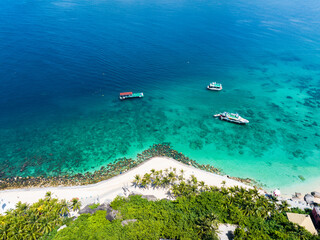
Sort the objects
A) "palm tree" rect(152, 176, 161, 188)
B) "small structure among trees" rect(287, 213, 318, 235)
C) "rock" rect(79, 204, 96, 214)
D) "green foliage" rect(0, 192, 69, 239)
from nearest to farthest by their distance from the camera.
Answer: "green foliage" rect(0, 192, 69, 239) < "small structure among trees" rect(287, 213, 318, 235) < "rock" rect(79, 204, 96, 214) < "palm tree" rect(152, 176, 161, 188)

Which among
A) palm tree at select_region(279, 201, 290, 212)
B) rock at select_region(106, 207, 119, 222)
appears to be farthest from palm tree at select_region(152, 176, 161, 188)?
palm tree at select_region(279, 201, 290, 212)

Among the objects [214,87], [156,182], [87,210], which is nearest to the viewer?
[87,210]

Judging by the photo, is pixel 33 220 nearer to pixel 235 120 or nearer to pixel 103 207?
pixel 103 207

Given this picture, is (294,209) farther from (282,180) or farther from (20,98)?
(20,98)

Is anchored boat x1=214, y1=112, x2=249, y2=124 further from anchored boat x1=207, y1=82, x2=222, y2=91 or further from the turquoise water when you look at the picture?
anchored boat x1=207, y1=82, x2=222, y2=91

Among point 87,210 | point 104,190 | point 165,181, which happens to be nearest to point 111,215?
point 87,210
